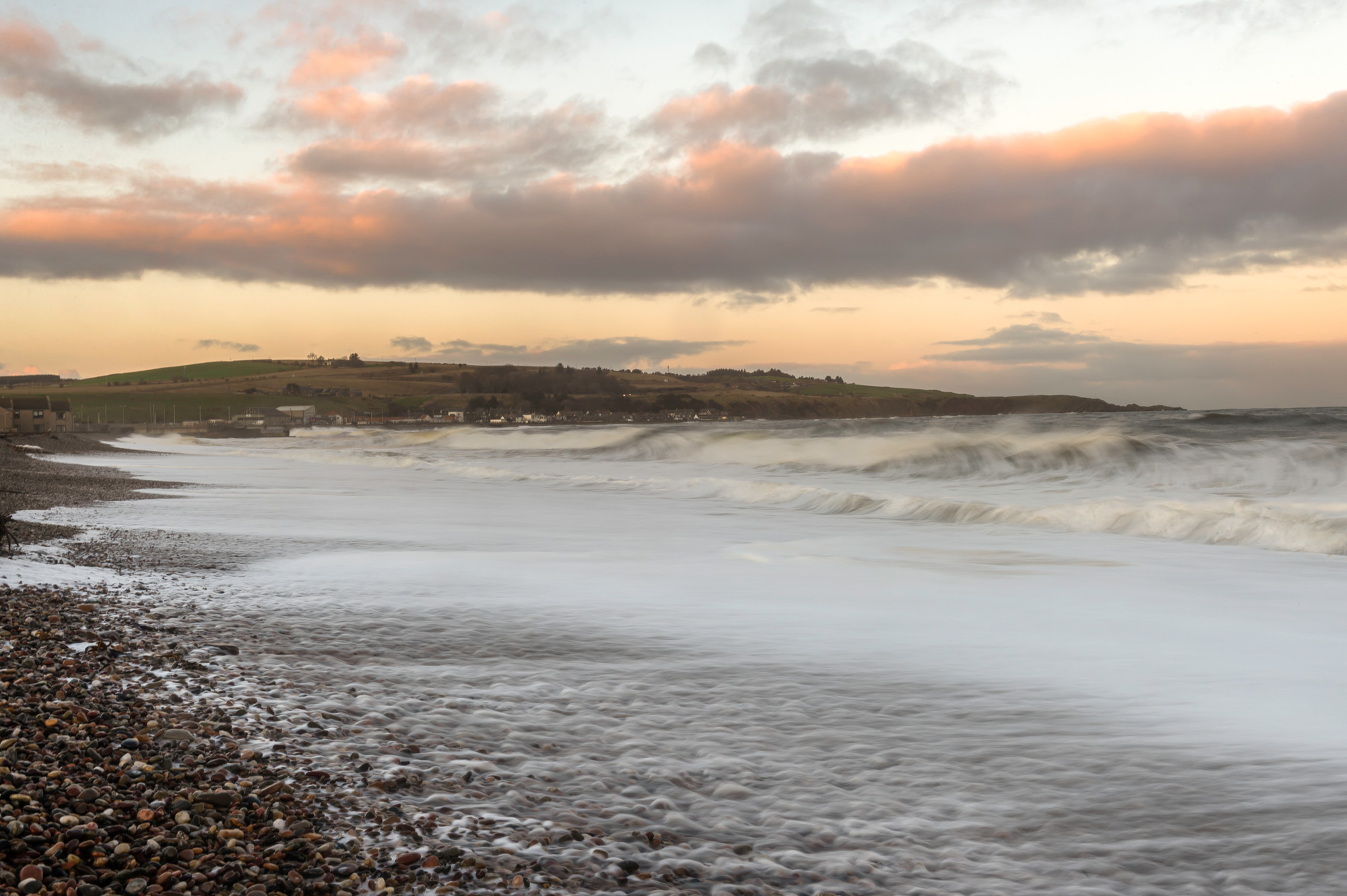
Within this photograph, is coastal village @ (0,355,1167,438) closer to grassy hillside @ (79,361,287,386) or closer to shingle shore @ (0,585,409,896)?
grassy hillside @ (79,361,287,386)

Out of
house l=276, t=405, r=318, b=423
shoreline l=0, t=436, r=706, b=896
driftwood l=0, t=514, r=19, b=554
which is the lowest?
shoreline l=0, t=436, r=706, b=896

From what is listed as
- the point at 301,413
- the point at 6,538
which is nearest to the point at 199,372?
the point at 301,413

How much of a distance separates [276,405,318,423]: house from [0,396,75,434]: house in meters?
31.2

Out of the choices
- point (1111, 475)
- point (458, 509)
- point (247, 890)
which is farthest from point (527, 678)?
point (1111, 475)

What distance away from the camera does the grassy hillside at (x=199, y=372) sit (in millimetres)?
182125

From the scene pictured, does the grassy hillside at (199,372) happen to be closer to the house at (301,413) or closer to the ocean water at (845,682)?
the house at (301,413)

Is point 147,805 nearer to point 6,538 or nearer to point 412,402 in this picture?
point 6,538

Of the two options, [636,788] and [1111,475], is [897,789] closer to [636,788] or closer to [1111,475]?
[636,788]

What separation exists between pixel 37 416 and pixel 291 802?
388 feet

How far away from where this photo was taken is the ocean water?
314 cm

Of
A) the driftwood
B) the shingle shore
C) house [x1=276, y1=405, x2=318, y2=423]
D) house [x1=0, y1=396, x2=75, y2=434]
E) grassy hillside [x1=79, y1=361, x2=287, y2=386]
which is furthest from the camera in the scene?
grassy hillside [x1=79, y1=361, x2=287, y2=386]

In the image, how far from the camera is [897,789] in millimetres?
3555

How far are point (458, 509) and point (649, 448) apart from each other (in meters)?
31.4

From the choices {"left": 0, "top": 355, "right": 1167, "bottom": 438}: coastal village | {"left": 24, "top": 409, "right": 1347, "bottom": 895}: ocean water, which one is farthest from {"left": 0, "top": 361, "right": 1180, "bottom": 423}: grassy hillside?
{"left": 24, "top": 409, "right": 1347, "bottom": 895}: ocean water
